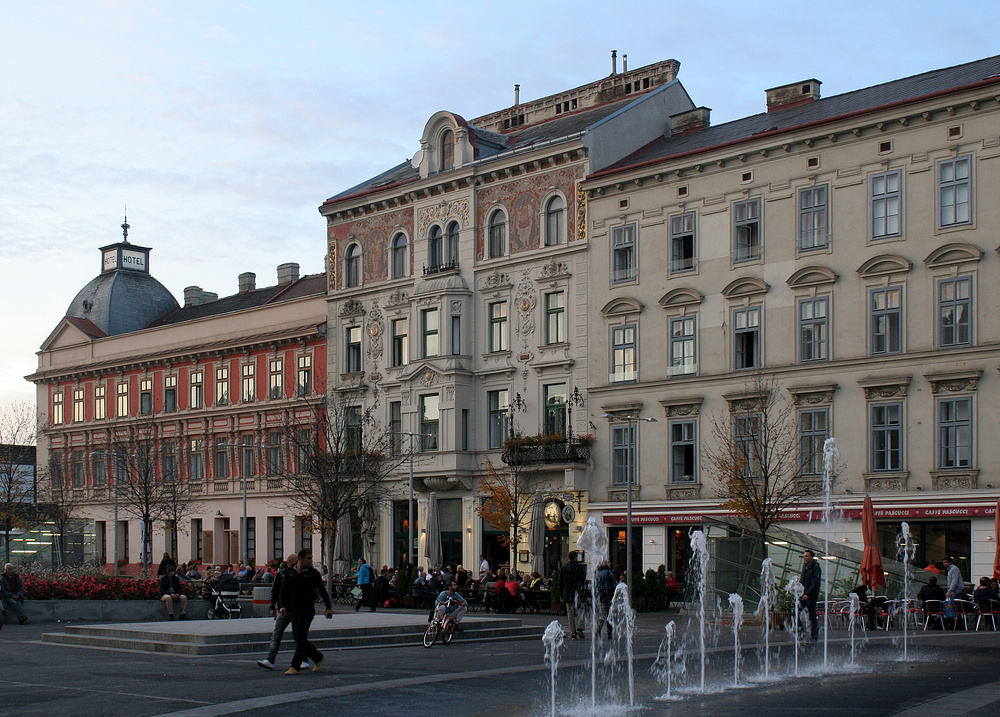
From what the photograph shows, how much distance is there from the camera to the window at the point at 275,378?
61.6 metres

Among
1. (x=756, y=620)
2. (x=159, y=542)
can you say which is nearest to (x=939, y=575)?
(x=756, y=620)

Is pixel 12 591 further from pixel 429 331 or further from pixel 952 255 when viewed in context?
pixel 952 255

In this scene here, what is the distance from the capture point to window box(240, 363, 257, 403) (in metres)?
63.3

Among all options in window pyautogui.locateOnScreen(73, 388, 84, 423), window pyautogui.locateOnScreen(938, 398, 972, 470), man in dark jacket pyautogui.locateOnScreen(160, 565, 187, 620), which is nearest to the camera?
man in dark jacket pyautogui.locateOnScreen(160, 565, 187, 620)

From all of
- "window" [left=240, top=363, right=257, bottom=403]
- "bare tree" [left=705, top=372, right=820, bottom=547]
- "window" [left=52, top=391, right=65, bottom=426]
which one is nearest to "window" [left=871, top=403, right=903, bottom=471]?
"bare tree" [left=705, top=372, right=820, bottom=547]

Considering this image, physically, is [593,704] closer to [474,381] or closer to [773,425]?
[773,425]

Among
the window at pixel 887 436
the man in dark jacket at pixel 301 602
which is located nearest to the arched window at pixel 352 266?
the window at pixel 887 436

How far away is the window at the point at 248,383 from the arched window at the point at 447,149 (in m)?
15.4

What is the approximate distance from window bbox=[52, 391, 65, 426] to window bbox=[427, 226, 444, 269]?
104 ft

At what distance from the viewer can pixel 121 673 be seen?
63.9ft

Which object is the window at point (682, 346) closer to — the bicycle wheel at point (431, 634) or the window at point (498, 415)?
the window at point (498, 415)

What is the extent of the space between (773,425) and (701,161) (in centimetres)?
949

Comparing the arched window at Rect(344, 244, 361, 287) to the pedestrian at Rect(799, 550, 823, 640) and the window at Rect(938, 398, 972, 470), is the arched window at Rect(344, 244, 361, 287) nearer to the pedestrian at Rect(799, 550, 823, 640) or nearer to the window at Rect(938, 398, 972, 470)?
the window at Rect(938, 398, 972, 470)

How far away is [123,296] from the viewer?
3041 inches
